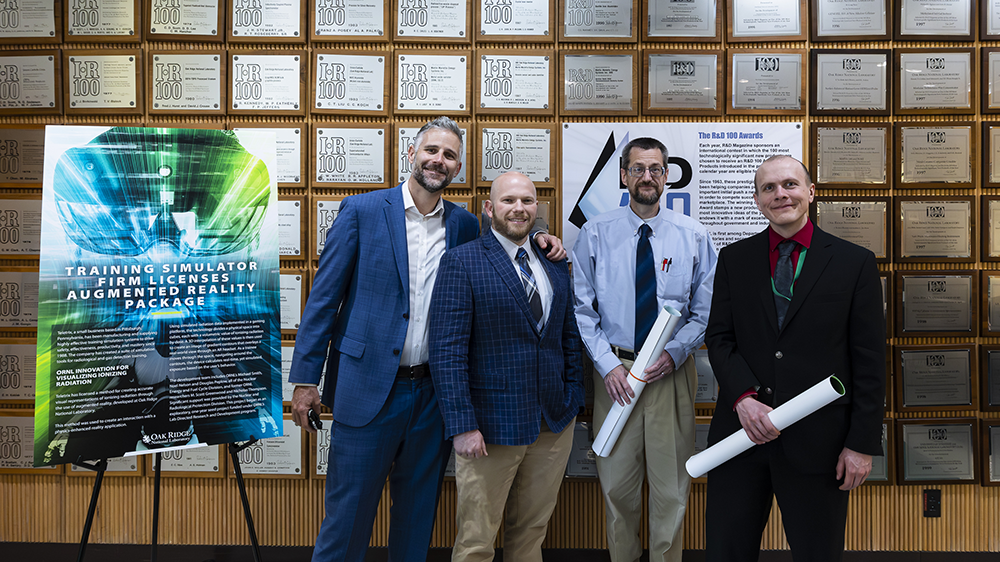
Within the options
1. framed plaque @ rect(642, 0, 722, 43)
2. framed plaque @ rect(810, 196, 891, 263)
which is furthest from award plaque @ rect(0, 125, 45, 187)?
framed plaque @ rect(810, 196, 891, 263)

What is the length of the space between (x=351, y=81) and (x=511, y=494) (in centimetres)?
258

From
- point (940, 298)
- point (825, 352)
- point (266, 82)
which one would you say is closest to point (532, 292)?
point (825, 352)

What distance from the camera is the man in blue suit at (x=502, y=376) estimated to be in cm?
234

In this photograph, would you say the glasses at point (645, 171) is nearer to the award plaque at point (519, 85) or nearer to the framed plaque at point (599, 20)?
the award plaque at point (519, 85)

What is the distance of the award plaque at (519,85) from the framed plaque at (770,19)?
118cm

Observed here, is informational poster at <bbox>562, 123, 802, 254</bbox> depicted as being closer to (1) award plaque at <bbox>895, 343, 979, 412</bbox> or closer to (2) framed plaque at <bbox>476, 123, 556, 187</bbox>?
(2) framed plaque at <bbox>476, 123, 556, 187</bbox>

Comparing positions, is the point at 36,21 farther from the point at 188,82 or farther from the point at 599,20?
the point at 599,20

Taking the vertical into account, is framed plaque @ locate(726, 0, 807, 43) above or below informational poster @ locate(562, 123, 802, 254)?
above

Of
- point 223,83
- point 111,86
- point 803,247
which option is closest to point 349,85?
point 223,83

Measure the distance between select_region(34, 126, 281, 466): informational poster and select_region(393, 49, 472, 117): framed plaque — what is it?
1.08 metres

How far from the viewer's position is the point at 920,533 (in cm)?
334

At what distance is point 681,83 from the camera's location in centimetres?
329

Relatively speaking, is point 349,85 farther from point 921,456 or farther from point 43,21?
point 921,456

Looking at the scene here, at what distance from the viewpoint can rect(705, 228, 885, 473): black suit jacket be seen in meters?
2.08
